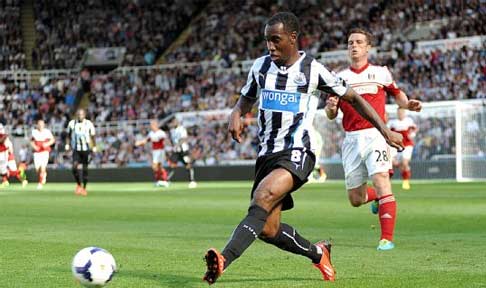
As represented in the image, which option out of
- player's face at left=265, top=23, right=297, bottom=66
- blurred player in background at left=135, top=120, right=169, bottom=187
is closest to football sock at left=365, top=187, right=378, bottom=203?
player's face at left=265, top=23, right=297, bottom=66

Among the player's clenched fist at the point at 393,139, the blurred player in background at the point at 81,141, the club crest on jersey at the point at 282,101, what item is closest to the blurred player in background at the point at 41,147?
the blurred player in background at the point at 81,141

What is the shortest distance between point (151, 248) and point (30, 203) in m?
11.7

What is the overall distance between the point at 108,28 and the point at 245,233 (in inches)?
1828


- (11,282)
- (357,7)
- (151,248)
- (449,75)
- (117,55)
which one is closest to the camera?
(11,282)

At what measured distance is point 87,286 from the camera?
24.9ft

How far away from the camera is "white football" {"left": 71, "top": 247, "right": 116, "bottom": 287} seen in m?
7.41

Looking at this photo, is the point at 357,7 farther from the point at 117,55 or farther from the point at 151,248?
the point at 151,248

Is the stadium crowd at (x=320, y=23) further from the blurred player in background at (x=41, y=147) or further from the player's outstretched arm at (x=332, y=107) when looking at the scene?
the player's outstretched arm at (x=332, y=107)

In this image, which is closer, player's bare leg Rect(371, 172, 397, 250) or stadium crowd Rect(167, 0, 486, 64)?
player's bare leg Rect(371, 172, 397, 250)

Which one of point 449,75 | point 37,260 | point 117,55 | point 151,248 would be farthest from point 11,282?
point 117,55

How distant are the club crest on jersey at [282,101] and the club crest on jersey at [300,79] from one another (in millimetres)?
89

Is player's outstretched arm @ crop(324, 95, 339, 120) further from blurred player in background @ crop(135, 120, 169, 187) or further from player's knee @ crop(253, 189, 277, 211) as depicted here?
blurred player in background @ crop(135, 120, 169, 187)

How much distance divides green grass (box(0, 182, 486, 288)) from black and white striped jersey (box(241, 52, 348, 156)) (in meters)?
1.14

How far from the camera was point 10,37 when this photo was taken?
5325cm
